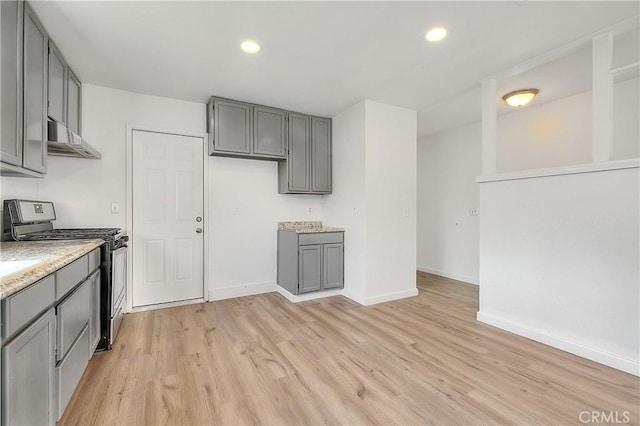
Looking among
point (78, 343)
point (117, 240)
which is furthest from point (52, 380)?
point (117, 240)

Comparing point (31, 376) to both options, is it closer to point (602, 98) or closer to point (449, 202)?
point (602, 98)

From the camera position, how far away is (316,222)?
→ 14.5 feet

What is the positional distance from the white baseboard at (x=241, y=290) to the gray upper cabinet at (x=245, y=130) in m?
1.74

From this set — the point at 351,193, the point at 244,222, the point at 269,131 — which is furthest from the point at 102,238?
the point at 351,193

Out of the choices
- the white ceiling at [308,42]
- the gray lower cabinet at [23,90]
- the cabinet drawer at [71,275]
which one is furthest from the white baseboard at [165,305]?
the white ceiling at [308,42]

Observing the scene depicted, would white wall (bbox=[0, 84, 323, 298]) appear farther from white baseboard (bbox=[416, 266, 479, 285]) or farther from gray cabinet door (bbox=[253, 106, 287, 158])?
white baseboard (bbox=[416, 266, 479, 285])

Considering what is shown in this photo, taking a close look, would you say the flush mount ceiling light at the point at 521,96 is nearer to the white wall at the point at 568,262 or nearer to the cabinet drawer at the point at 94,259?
the white wall at the point at 568,262

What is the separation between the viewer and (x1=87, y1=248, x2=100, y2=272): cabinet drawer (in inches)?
79.5

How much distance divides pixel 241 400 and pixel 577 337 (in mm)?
2636

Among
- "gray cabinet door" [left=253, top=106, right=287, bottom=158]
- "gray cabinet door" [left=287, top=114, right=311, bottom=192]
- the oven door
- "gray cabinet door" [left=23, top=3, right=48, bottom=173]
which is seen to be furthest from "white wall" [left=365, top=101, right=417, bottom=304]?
"gray cabinet door" [left=23, top=3, right=48, bottom=173]

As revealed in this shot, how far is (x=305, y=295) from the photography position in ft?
12.2

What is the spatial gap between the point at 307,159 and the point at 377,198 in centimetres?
114

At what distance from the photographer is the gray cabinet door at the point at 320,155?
4.06 m

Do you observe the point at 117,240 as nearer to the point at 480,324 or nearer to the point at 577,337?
the point at 480,324
